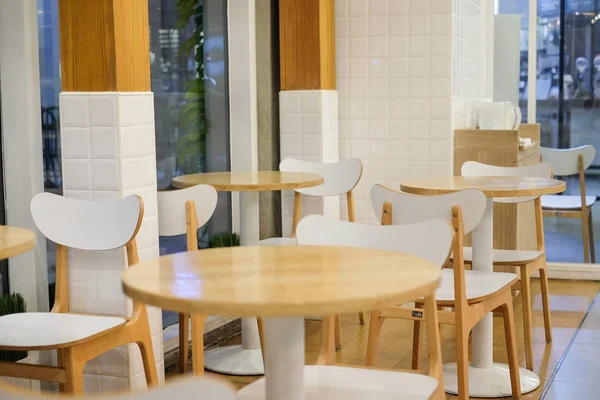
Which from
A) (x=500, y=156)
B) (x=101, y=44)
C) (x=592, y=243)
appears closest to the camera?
(x=101, y=44)

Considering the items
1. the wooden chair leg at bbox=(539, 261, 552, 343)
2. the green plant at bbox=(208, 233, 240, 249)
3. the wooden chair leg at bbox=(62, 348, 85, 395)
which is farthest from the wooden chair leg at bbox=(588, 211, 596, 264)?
the wooden chair leg at bbox=(62, 348, 85, 395)

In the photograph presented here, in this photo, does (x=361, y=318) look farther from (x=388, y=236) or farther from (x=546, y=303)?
(x=388, y=236)

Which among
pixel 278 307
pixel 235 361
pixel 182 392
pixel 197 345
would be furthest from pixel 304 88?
pixel 182 392

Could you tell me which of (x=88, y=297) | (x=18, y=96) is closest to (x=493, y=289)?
(x=88, y=297)

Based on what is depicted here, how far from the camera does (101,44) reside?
3.35 metres

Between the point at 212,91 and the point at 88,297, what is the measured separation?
194 cm

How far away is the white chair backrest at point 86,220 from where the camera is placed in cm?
312

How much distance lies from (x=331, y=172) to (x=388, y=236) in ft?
7.28

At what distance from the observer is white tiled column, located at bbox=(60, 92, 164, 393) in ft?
11.1

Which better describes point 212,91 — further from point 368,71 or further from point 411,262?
point 411,262

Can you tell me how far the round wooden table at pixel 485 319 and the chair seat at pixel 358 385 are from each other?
1.51 metres

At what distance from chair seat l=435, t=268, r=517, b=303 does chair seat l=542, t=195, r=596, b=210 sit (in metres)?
2.63

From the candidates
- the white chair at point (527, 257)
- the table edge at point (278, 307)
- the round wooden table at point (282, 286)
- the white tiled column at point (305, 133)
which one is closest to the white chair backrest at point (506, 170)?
the white chair at point (527, 257)

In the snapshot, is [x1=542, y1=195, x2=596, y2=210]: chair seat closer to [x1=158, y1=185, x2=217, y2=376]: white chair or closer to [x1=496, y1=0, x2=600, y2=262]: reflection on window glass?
[x1=496, y1=0, x2=600, y2=262]: reflection on window glass
